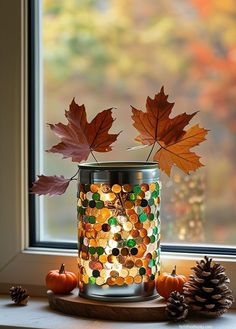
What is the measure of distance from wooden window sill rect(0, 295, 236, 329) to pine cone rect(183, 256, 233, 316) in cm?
2

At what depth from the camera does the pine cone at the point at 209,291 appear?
1.13 metres

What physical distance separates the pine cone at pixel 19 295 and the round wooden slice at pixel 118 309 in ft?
0.34

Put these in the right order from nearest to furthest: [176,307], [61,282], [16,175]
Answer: [176,307] < [61,282] < [16,175]

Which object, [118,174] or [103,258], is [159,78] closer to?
[118,174]

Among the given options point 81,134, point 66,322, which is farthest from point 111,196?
point 66,322

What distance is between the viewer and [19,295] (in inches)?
49.3

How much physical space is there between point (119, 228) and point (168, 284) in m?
0.14

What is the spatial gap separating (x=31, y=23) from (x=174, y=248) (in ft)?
1.81

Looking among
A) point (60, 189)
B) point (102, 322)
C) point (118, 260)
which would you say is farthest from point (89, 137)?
point (102, 322)

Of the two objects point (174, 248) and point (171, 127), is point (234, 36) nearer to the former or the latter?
point (171, 127)

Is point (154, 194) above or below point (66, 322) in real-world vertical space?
above

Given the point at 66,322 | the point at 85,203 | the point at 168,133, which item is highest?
the point at 168,133

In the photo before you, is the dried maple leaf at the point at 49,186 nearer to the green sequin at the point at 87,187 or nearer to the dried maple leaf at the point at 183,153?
the green sequin at the point at 87,187

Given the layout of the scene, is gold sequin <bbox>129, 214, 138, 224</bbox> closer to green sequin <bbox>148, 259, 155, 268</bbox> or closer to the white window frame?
green sequin <bbox>148, 259, 155, 268</bbox>
